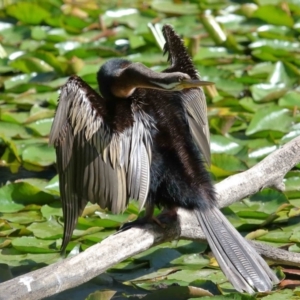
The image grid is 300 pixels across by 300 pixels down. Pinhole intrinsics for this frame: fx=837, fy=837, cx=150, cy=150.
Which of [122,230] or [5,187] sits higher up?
[122,230]

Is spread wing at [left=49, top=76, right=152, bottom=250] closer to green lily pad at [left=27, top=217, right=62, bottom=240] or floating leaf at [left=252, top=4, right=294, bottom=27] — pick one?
green lily pad at [left=27, top=217, right=62, bottom=240]

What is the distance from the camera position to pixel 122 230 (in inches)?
120

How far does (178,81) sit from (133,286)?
2.95 feet

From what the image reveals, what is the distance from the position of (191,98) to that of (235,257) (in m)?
0.77

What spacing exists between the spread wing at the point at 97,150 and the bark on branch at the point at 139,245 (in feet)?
0.55

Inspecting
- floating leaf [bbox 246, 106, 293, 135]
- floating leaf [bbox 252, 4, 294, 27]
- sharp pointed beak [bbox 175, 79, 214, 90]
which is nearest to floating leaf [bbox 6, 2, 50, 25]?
floating leaf [bbox 252, 4, 294, 27]

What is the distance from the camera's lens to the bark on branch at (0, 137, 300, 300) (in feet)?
→ 8.75

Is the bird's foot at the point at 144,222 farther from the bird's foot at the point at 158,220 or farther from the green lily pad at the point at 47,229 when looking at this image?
the green lily pad at the point at 47,229

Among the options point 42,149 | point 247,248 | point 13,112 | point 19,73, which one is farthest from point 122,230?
point 19,73

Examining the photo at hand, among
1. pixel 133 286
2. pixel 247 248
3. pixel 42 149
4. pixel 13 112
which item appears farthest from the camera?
pixel 13 112

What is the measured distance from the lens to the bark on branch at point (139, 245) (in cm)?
267

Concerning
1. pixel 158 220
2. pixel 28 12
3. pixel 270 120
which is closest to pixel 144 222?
pixel 158 220

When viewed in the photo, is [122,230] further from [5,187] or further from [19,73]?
[19,73]

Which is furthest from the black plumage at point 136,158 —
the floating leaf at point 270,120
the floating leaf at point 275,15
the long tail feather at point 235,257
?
the floating leaf at point 275,15
